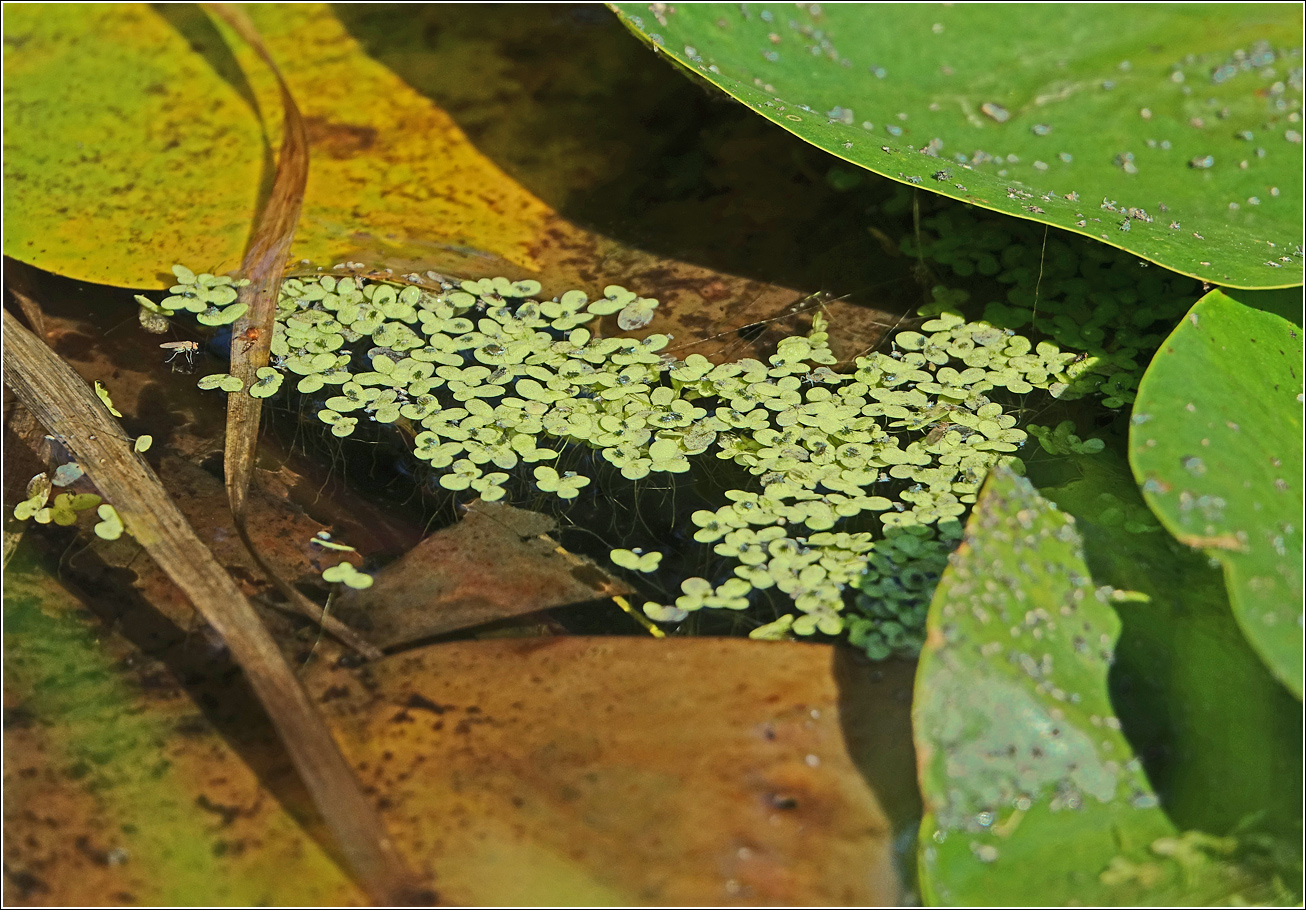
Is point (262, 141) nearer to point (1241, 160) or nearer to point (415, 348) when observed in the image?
point (415, 348)

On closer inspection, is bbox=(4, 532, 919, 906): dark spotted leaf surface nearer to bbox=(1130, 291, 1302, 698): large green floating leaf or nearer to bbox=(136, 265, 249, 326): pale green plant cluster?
bbox=(1130, 291, 1302, 698): large green floating leaf

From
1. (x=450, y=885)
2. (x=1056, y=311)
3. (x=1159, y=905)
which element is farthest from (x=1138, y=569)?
(x=450, y=885)

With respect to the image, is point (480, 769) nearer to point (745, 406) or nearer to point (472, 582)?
point (472, 582)

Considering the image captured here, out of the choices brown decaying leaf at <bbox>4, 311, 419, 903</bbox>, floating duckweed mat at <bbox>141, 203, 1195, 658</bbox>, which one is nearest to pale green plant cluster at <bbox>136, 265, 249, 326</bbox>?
floating duckweed mat at <bbox>141, 203, 1195, 658</bbox>

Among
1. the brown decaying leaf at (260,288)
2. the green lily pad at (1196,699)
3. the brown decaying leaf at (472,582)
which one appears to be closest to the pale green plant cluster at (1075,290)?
the green lily pad at (1196,699)

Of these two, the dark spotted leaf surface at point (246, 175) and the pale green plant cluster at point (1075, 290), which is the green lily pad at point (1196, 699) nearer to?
the pale green plant cluster at point (1075, 290)
